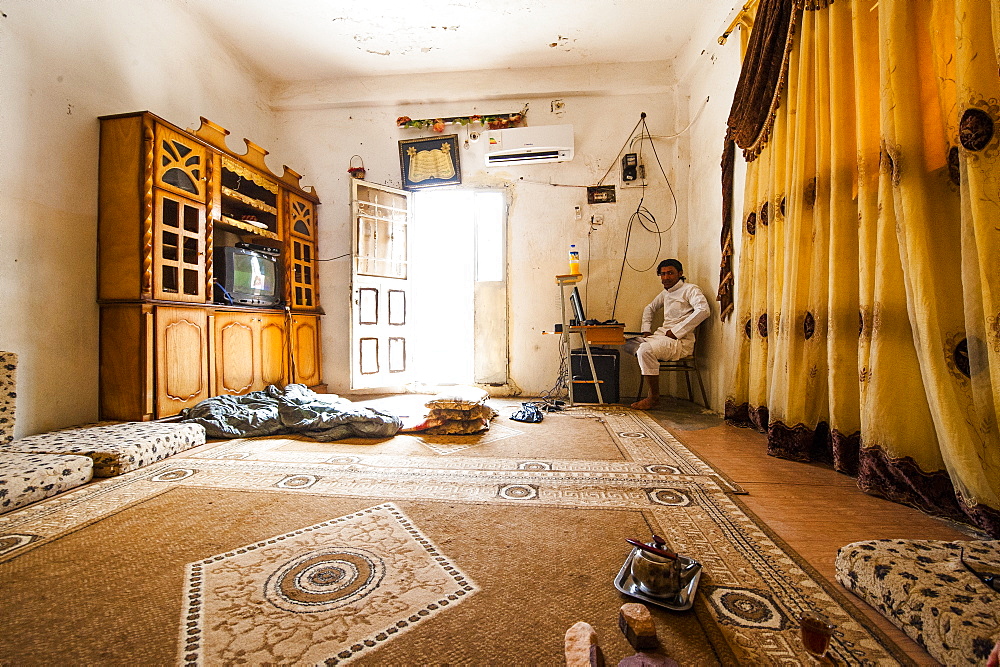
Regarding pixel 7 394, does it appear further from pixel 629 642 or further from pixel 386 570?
pixel 629 642

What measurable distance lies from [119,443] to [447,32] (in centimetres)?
439

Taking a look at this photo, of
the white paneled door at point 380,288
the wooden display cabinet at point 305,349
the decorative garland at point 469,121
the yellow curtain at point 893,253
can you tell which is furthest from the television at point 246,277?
the yellow curtain at point 893,253

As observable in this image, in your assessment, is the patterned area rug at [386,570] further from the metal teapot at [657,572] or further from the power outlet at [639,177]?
the power outlet at [639,177]

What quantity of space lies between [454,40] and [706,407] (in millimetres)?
4466

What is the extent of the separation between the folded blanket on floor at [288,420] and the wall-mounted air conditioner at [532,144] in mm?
3291

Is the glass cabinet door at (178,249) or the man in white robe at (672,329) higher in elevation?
the glass cabinet door at (178,249)

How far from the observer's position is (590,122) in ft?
15.3

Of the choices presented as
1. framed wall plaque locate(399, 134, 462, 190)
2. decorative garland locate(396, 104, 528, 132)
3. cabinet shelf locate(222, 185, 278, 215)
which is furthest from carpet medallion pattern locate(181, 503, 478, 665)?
decorative garland locate(396, 104, 528, 132)

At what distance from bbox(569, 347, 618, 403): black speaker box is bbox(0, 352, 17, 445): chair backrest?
12.6 ft

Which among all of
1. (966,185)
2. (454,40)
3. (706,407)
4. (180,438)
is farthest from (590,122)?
(180,438)

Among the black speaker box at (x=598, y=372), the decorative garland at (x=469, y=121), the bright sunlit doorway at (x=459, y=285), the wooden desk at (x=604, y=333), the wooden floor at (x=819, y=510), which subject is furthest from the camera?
the bright sunlit doorway at (x=459, y=285)

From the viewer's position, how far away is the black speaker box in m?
4.09

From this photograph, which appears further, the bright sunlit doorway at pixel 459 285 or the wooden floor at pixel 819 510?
the bright sunlit doorway at pixel 459 285

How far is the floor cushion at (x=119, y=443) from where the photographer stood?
2.05 metres
